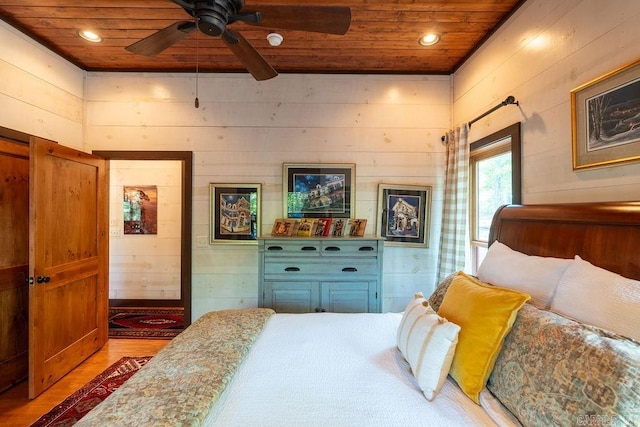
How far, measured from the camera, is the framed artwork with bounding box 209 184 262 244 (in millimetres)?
3004

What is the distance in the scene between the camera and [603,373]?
75 cm

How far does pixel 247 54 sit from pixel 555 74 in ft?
6.21

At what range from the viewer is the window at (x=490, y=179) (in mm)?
2029

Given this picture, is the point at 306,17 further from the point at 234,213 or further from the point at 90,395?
the point at 90,395

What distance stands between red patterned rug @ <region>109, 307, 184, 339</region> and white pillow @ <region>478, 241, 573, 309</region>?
10.4ft

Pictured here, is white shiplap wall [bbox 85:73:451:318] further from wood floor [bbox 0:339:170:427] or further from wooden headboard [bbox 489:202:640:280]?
wooden headboard [bbox 489:202:640:280]

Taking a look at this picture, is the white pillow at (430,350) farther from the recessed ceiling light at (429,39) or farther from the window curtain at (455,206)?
the recessed ceiling light at (429,39)

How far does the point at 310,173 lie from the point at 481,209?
172cm

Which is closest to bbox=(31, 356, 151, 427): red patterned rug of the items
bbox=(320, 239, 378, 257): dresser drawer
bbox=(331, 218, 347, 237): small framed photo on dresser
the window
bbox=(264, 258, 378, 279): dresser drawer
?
bbox=(264, 258, 378, 279): dresser drawer

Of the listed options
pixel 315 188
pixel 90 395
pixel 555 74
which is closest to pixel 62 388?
pixel 90 395

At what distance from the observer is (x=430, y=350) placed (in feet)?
3.67

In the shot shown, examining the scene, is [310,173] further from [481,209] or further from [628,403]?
[628,403]

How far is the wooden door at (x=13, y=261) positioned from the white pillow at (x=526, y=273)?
136 inches

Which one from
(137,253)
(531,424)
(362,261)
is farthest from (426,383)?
(137,253)
